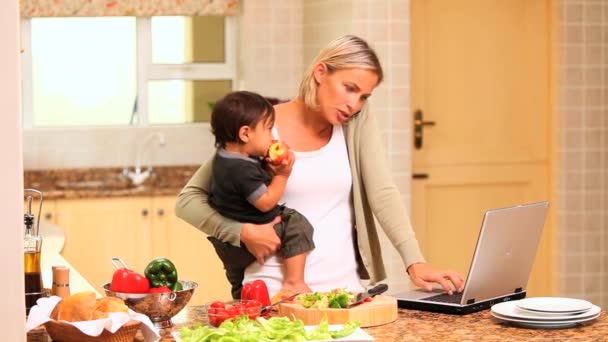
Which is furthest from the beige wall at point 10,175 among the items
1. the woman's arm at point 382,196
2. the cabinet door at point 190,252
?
the cabinet door at point 190,252

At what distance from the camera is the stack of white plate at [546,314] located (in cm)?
267

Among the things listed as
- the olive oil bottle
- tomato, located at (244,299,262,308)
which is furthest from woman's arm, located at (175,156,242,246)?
the olive oil bottle

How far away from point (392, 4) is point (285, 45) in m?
0.93

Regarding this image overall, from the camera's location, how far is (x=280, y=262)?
322 cm

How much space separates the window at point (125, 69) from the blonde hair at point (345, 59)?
11.3ft

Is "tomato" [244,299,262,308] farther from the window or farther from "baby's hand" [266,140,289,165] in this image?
the window

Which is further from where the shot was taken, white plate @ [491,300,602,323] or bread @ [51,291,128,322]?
white plate @ [491,300,602,323]

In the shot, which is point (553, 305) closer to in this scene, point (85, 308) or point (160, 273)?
point (160, 273)

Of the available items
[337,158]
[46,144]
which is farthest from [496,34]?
[337,158]

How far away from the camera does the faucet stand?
6.15m

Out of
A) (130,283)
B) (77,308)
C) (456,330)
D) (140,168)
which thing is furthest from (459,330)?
(140,168)

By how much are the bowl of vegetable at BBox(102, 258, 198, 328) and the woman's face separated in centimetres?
75

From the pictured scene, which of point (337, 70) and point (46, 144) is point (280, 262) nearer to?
point (337, 70)

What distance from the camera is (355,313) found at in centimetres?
264
